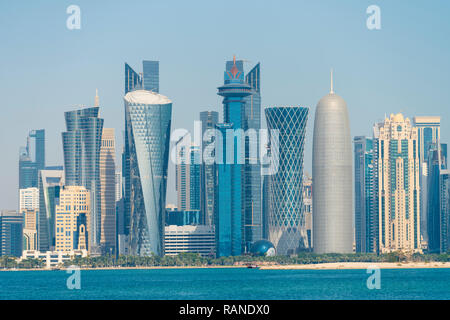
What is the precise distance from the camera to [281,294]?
410ft

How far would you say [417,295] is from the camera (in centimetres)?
12356
